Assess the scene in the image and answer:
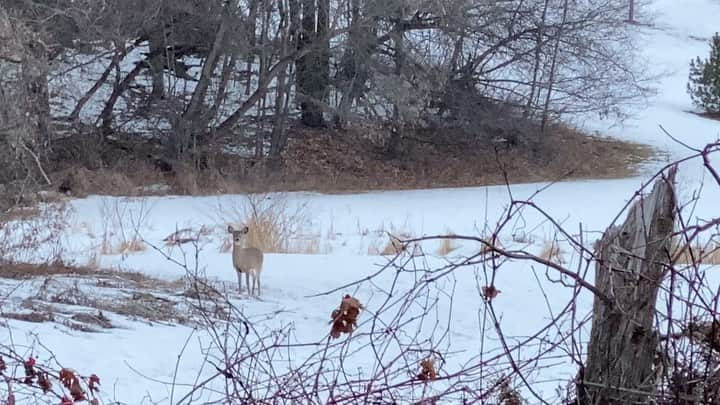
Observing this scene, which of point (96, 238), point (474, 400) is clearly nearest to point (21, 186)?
point (96, 238)

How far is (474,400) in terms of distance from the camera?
2.76 metres

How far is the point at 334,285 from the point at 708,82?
29.1m

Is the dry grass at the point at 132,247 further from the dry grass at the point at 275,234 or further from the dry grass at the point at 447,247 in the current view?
the dry grass at the point at 447,247

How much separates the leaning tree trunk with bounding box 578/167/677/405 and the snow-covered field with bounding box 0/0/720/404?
10cm

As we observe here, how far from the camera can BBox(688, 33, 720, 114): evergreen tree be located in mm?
34719

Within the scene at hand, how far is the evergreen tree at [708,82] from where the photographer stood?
3472cm

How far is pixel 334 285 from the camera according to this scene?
383 inches

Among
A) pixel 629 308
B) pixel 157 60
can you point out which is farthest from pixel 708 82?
pixel 629 308

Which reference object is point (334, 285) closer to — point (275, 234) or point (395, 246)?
point (275, 234)

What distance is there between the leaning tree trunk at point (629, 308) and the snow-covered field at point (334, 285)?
0.34 ft

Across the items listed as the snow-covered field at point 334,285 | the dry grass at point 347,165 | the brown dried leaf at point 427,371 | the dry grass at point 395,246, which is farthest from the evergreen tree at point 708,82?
the brown dried leaf at point 427,371

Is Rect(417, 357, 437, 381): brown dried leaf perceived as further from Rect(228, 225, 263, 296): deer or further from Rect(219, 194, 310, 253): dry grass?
Rect(219, 194, 310, 253): dry grass

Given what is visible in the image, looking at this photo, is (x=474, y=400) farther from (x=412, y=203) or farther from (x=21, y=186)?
(x=412, y=203)

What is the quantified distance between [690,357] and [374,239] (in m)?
12.1
